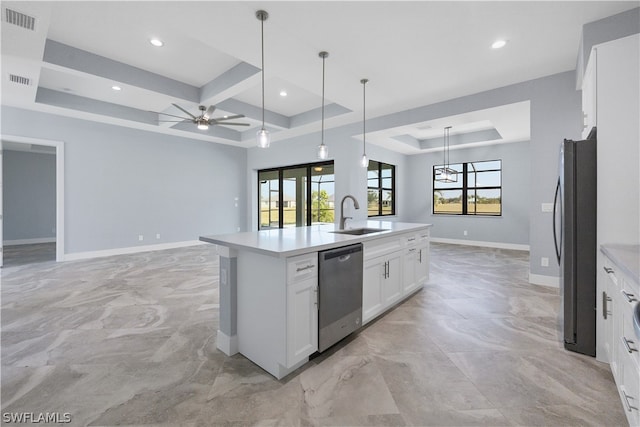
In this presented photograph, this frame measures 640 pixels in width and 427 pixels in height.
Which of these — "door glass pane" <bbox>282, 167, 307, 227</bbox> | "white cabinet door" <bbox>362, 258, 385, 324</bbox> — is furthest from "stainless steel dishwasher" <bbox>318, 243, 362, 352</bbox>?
"door glass pane" <bbox>282, 167, 307, 227</bbox>

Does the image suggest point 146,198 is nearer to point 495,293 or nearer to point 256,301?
point 256,301

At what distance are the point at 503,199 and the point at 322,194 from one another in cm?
470

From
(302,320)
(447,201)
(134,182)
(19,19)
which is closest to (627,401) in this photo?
(302,320)

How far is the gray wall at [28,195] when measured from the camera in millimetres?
7555

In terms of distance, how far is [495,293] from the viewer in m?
3.62

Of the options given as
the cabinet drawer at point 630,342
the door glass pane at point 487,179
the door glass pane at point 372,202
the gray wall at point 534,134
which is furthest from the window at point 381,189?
the cabinet drawer at point 630,342

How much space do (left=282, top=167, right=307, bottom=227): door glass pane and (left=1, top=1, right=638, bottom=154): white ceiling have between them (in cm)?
252

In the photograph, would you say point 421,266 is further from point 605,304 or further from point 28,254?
point 28,254

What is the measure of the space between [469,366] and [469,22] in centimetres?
314

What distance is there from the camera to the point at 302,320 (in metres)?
1.94

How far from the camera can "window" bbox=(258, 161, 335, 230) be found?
291 inches

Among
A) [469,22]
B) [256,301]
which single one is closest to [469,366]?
[256,301]

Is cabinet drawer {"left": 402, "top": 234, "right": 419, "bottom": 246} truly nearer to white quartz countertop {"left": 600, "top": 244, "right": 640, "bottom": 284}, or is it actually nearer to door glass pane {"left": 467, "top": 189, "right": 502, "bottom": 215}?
white quartz countertop {"left": 600, "top": 244, "right": 640, "bottom": 284}

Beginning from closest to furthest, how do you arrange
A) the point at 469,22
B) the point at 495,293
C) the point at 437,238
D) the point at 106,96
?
1. the point at 469,22
2. the point at 495,293
3. the point at 106,96
4. the point at 437,238
